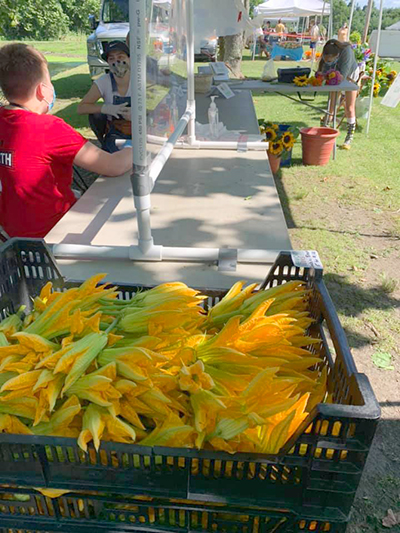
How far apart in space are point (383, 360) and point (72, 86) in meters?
12.8

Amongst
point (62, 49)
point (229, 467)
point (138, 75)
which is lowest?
point (62, 49)

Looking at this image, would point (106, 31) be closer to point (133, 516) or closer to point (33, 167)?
point (33, 167)

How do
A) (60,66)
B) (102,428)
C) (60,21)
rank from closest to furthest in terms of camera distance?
(102,428) → (60,66) → (60,21)

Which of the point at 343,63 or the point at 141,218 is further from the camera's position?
the point at 343,63

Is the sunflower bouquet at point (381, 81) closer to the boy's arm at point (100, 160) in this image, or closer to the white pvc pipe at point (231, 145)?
the white pvc pipe at point (231, 145)

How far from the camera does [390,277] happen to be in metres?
3.67

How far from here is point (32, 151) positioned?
233cm

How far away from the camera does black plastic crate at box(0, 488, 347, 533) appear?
0.99 meters

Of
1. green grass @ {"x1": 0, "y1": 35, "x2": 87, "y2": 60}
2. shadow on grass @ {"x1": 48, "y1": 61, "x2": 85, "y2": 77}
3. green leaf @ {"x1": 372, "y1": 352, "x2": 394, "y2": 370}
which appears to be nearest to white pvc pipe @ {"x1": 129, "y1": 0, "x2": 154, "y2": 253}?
green leaf @ {"x1": 372, "y1": 352, "x2": 394, "y2": 370}

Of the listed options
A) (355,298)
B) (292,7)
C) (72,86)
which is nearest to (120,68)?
(355,298)

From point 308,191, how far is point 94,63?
773 cm

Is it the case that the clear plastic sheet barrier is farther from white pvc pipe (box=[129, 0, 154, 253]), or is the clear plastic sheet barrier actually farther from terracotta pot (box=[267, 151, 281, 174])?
terracotta pot (box=[267, 151, 281, 174])

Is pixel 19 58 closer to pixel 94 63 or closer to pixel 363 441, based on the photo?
pixel 363 441

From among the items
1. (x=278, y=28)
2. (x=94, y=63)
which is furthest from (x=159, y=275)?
(x=278, y=28)
